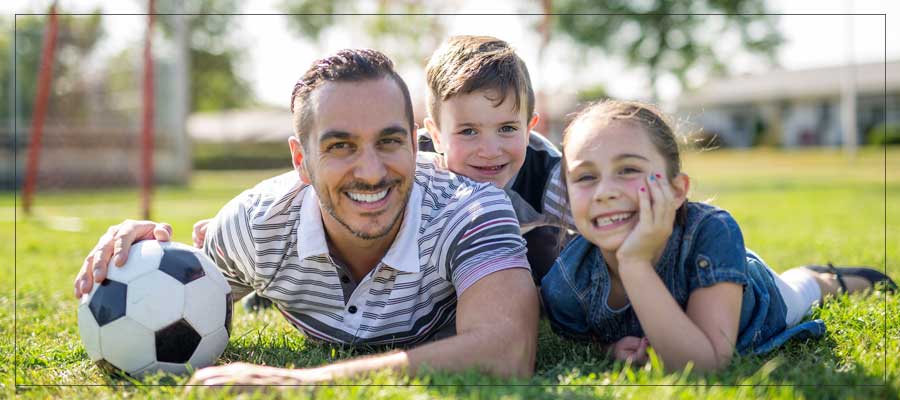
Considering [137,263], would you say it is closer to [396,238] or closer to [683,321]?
[396,238]

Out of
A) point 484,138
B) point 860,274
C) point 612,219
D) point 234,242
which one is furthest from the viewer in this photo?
point 860,274

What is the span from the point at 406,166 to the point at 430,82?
5.19ft

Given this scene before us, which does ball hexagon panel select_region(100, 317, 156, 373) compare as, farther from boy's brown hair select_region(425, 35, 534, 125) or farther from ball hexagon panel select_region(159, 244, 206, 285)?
boy's brown hair select_region(425, 35, 534, 125)

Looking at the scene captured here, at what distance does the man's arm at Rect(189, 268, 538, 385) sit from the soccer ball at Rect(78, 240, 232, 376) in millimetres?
523

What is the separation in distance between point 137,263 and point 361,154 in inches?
42.8

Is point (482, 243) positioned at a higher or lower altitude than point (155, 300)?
higher

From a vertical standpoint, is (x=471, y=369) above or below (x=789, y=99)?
below

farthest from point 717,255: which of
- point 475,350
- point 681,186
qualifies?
point 475,350

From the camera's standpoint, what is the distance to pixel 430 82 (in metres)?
4.62

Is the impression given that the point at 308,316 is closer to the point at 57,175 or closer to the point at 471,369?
the point at 471,369

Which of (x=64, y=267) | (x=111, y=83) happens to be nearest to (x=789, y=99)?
(x=111, y=83)

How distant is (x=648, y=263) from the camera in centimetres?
289

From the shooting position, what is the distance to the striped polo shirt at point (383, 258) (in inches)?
124

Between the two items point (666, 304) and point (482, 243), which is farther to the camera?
A: point (482, 243)
